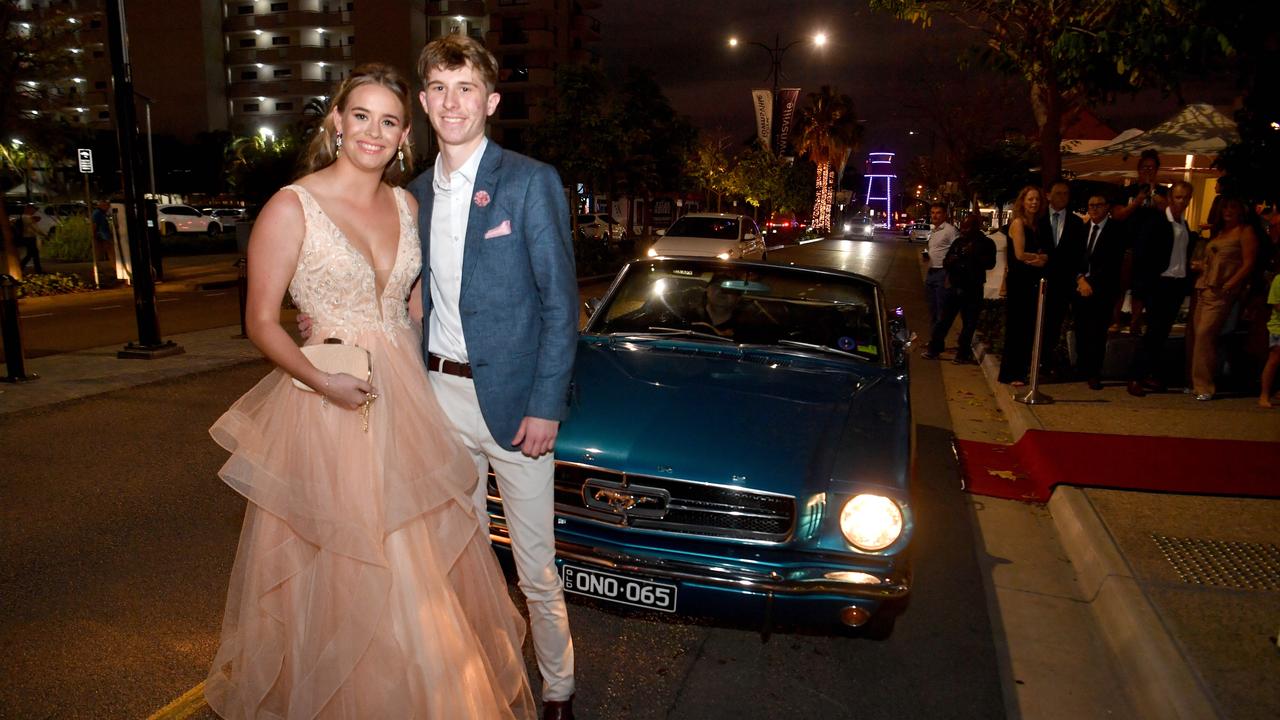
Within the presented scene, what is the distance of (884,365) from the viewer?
4457mm

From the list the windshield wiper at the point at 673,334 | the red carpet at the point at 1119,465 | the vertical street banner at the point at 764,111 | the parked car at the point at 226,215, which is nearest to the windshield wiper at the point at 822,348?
the windshield wiper at the point at 673,334

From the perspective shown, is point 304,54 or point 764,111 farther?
point 304,54

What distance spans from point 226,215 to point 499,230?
45.4m

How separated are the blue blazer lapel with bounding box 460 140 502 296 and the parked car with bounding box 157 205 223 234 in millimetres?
42286

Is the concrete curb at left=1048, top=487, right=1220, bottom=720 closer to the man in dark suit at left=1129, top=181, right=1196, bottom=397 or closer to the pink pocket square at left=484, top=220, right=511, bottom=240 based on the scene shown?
the pink pocket square at left=484, top=220, right=511, bottom=240

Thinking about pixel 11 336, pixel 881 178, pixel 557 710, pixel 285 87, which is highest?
pixel 285 87

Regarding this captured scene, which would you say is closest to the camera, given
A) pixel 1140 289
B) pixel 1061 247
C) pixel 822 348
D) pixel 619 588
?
pixel 619 588

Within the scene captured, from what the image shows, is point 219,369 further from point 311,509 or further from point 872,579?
point 872,579

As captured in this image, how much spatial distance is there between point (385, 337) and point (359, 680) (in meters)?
1.01

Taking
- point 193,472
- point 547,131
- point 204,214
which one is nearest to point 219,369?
point 193,472

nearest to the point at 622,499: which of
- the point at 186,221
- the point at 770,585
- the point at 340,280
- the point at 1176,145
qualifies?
the point at 770,585

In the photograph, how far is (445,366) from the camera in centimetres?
271

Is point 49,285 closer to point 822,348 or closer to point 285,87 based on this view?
point 822,348

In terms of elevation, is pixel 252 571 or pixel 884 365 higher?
pixel 884 365
